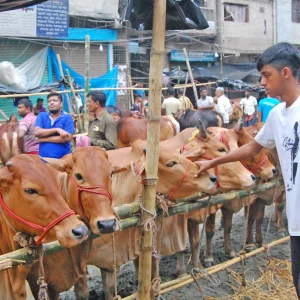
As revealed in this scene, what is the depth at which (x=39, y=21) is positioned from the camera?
57.6ft

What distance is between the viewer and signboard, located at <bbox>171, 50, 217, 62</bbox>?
2417 centimetres

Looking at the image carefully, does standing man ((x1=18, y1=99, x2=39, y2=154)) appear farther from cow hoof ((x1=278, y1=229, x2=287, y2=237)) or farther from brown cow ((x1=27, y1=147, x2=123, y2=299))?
cow hoof ((x1=278, y1=229, x2=287, y2=237))

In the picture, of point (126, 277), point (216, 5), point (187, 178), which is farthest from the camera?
point (216, 5)

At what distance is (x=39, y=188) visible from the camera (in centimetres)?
326

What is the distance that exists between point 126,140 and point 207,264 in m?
3.10

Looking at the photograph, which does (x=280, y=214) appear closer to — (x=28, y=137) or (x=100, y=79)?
(x=28, y=137)

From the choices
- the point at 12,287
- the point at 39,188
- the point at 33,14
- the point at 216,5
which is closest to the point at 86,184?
the point at 39,188

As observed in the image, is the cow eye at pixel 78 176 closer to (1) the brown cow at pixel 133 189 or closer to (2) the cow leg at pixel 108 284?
(1) the brown cow at pixel 133 189

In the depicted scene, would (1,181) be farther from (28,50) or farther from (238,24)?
(238,24)

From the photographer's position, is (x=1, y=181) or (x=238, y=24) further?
(x=238, y=24)

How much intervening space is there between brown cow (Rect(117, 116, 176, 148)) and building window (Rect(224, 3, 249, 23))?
19.5 metres

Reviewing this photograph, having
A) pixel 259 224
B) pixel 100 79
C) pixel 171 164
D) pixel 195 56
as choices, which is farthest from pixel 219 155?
pixel 195 56

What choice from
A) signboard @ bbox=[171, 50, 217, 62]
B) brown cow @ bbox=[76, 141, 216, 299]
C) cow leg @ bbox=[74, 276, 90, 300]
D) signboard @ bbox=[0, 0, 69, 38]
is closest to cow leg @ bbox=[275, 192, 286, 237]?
brown cow @ bbox=[76, 141, 216, 299]

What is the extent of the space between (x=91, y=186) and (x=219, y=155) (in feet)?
7.18
